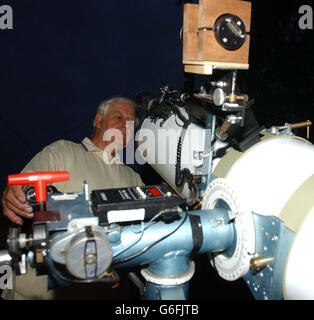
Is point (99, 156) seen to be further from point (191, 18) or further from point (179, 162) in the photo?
point (191, 18)

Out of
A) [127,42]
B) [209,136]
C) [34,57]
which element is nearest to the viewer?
[209,136]

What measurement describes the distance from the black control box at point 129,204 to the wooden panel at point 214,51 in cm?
35

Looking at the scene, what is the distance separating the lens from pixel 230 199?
0.68 m

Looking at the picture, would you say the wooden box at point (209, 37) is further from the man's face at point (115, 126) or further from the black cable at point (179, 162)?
the man's face at point (115, 126)

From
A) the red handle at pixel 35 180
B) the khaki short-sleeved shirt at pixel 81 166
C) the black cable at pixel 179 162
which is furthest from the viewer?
the khaki short-sleeved shirt at pixel 81 166

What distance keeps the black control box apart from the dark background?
170 centimetres

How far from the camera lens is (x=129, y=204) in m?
0.58

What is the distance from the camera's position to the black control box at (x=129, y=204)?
56 centimetres

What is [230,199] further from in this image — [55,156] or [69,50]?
[69,50]

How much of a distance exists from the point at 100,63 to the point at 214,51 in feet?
7.28

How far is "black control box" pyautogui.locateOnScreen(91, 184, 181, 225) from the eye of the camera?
1.84ft

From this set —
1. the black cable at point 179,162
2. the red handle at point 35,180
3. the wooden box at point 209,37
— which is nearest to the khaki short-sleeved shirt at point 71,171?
the black cable at point 179,162

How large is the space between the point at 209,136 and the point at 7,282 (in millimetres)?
1135
